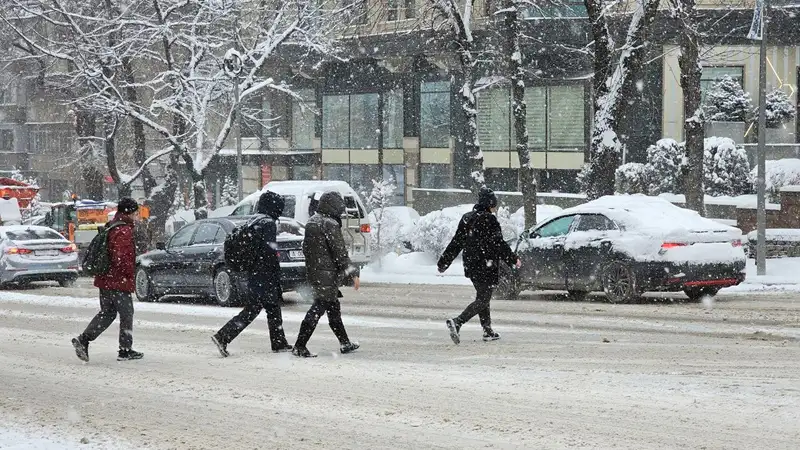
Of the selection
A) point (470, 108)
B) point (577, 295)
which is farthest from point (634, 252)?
point (470, 108)

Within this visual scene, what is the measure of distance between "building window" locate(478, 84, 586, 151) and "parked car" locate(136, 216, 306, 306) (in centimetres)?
2416

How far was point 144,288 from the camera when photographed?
2281 centimetres

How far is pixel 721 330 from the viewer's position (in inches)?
588

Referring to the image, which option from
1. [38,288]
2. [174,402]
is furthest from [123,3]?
[174,402]

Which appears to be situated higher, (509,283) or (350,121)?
(350,121)

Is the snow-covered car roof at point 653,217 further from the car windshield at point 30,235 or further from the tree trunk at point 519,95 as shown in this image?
the car windshield at point 30,235

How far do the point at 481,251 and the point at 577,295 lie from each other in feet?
26.2

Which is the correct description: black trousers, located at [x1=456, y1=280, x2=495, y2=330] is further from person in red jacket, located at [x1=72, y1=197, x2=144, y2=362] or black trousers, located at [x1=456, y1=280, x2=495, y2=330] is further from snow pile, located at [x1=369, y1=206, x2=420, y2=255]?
snow pile, located at [x1=369, y1=206, x2=420, y2=255]

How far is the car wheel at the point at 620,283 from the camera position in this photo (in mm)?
18938

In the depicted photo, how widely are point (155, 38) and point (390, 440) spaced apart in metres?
28.0

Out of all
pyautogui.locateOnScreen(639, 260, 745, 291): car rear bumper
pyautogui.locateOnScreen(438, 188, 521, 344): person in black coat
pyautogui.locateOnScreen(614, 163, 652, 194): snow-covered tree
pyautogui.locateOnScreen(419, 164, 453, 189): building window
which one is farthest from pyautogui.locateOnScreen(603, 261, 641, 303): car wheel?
pyautogui.locateOnScreen(419, 164, 453, 189): building window

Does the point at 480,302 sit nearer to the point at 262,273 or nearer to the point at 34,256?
the point at 262,273

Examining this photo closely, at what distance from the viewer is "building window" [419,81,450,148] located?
5006 centimetres

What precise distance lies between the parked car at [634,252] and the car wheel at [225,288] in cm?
490
